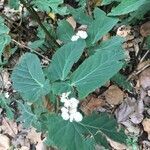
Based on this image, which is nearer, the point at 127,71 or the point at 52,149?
the point at 52,149

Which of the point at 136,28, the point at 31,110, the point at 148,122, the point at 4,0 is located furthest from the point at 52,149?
the point at 4,0

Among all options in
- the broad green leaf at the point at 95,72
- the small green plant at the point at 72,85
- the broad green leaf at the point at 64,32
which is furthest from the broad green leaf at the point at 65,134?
the broad green leaf at the point at 64,32

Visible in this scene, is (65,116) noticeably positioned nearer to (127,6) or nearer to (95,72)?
(95,72)

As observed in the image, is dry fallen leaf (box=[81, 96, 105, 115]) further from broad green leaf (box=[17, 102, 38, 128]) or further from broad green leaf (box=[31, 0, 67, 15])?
broad green leaf (box=[31, 0, 67, 15])

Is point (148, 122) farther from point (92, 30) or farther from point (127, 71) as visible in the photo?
point (92, 30)

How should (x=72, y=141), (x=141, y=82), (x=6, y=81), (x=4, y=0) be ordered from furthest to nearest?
(x=4, y=0) → (x=6, y=81) → (x=141, y=82) → (x=72, y=141)

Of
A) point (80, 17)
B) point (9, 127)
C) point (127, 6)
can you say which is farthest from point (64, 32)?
point (9, 127)
